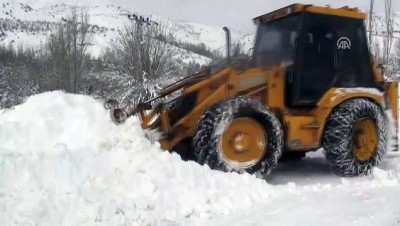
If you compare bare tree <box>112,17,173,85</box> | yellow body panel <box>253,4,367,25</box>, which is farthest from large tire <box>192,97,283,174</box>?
bare tree <box>112,17,173,85</box>

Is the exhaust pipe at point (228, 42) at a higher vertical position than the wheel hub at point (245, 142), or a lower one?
higher

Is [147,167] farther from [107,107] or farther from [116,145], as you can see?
[107,107]

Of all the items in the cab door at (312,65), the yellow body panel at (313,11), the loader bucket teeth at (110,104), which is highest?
the yellow body panel at (313,11)

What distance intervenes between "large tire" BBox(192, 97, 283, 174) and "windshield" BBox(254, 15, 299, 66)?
114 centimetres

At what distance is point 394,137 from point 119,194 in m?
5.03

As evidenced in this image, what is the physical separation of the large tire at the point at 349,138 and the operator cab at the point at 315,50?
396 mm

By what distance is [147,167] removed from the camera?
220 inches

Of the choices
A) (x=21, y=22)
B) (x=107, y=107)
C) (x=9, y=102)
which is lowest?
(x=9, y=102)

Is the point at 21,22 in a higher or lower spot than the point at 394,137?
higher

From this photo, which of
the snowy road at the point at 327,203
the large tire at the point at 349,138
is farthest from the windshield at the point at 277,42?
the snowy road at the point at 327,203

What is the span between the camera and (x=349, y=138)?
734 cm

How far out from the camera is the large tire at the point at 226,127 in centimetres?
643

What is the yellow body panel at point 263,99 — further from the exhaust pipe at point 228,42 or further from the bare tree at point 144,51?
the bare tree at point 144,51

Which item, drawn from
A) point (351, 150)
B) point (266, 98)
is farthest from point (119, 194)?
point (351, 150)
